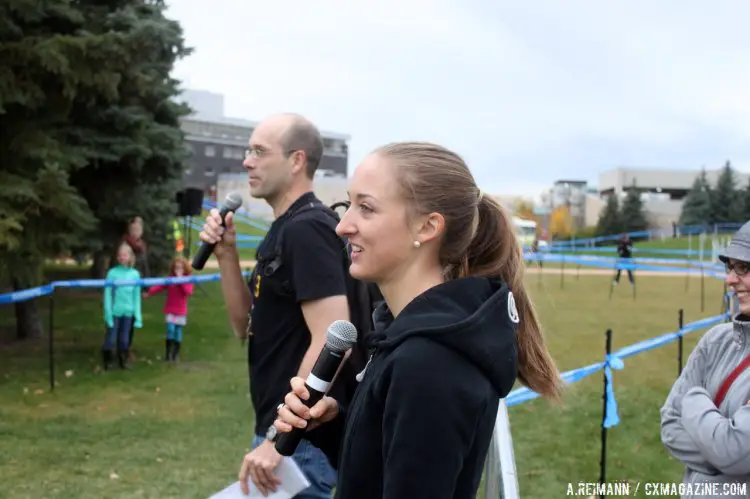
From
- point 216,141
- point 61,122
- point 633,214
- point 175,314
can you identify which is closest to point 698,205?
point 633,214

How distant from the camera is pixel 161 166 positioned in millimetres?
12844

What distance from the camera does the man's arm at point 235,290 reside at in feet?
10.6

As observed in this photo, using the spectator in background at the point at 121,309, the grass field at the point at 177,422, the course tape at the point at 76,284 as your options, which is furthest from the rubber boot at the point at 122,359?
the course tape at the point at 76,284

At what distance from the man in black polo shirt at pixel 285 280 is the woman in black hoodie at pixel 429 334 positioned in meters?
0.53

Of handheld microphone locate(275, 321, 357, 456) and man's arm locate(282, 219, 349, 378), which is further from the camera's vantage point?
man's arm locate(282, 219, 349, 378)

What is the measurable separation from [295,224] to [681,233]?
60197 mm

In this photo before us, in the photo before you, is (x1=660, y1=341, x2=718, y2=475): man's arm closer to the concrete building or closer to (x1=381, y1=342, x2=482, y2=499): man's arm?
(x1=381, y1=342, x2=482, y2=499): man's arm

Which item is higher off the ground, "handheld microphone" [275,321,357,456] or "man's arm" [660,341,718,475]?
"handheld microphone" [275,321,357,456]

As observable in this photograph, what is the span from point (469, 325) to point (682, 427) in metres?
1.91

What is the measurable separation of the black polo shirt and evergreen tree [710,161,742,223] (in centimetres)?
6133

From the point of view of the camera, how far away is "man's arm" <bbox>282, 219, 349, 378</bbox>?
8.80 ft

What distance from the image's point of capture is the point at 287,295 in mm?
2799

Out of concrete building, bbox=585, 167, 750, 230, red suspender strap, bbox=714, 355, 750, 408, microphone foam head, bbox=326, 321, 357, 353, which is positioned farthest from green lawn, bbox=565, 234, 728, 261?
microphone foam head, bbox=326, 321, 357, 353

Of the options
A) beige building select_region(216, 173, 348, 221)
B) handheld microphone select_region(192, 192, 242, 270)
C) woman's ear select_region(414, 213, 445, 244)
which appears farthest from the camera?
beige building select_region(216, 173, 348, 221)
